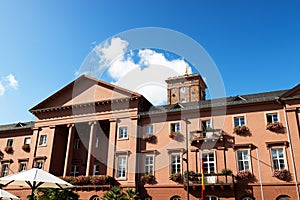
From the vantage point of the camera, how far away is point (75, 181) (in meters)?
30.8

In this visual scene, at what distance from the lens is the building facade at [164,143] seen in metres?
25.1

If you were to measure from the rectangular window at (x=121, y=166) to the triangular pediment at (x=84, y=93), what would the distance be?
6.81 m

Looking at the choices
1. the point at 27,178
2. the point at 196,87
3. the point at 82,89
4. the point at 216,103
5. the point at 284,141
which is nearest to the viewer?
the point at 27,178

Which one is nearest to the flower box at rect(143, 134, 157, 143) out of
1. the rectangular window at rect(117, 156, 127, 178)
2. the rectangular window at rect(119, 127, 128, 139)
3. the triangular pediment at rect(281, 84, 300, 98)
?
the rectangular window at rect(119, 127, 128, 139)

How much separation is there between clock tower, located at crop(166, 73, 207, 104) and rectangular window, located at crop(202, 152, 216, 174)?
125 feet

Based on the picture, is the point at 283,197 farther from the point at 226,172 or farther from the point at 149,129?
the point at 149,129

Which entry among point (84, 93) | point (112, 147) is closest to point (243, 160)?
point (112, 147)

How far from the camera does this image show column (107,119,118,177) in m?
30.6

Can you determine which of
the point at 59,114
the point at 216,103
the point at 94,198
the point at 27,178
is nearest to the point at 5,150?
the point at 59,114

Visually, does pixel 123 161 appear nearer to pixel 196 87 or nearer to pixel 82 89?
pixel 82 89

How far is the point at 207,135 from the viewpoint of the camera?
2773cm

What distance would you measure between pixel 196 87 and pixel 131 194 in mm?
42921

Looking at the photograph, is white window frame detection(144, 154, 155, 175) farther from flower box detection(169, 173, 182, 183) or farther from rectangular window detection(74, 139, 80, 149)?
rectangular window detection(74, 139, 80, 149)

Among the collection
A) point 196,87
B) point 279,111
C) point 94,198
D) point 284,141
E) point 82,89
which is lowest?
point 94,198
